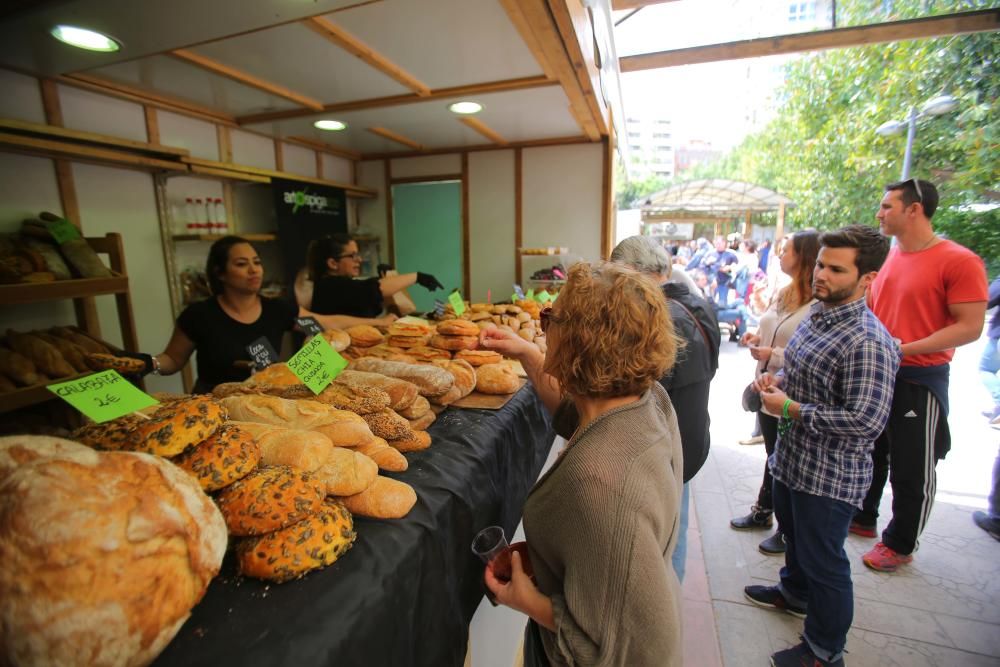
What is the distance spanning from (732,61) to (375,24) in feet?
10.5

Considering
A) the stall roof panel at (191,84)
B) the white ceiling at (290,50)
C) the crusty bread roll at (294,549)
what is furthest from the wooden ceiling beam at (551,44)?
the stall roof panel at (191,84)

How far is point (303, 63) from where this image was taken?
9.97 feet

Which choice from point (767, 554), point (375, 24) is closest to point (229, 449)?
point (375, 24)

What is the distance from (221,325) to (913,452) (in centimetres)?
383

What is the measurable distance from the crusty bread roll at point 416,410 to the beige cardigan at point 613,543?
668mm

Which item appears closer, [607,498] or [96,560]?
[96,560]

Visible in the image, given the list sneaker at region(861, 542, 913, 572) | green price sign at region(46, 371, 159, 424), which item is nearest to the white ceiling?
green price sign at region(46, 371, 159, 424)

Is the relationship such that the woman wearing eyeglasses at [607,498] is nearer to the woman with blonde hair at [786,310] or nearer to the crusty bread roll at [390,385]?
the crusty bread roll at [390,385]

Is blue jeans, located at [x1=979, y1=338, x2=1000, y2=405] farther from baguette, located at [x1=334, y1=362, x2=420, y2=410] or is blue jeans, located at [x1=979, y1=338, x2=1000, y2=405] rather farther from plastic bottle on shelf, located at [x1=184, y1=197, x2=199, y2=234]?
plastic bottle on shelf, located at [x1=184, y1=197, x2=199, y2=234]

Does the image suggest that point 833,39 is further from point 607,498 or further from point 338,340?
point 607,498

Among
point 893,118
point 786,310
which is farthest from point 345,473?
point 893,118

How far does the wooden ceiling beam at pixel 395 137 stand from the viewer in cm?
508

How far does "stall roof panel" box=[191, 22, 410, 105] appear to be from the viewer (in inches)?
105

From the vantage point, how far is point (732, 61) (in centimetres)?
402
